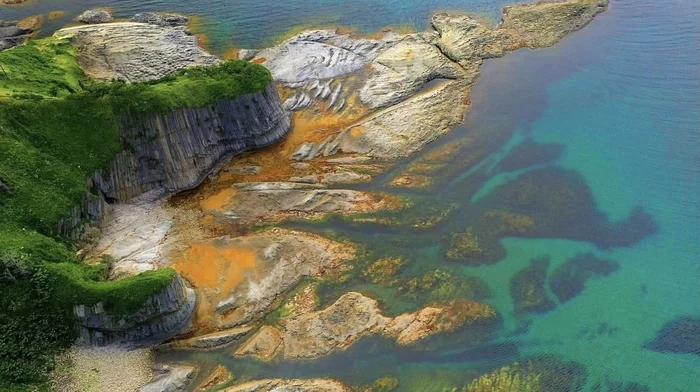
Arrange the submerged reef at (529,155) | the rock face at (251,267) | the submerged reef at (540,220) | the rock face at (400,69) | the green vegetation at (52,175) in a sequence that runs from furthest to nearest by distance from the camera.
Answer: the rock face at (400,69), the submerged reef at (529,155), the submerged reef at (540,220), the rock face at (251,267), the green vegetation at (52,175)

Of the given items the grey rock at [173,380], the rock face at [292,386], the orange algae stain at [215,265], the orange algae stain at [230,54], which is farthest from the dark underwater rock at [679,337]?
the orange algae stain at [230,54]

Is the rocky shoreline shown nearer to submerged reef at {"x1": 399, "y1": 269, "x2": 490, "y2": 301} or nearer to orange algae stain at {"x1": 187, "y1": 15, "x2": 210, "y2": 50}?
submerged reef at {"x1": 399, "y1": 269, "x2": 490, "y2": 301}

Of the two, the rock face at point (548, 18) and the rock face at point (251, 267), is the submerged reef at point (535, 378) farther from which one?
the rock face at point (548, 18)

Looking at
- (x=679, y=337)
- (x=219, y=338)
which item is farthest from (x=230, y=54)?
(x=679, y=337)

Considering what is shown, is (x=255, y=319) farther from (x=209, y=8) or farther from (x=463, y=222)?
(x=209, y=8)

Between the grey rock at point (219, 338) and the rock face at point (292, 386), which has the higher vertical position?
the grey rock at point (219, 338)

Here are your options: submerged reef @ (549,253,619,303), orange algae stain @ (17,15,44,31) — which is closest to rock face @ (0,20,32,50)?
orange algae stain @ (17,15,44,31)

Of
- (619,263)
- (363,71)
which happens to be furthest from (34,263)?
(619,263)
